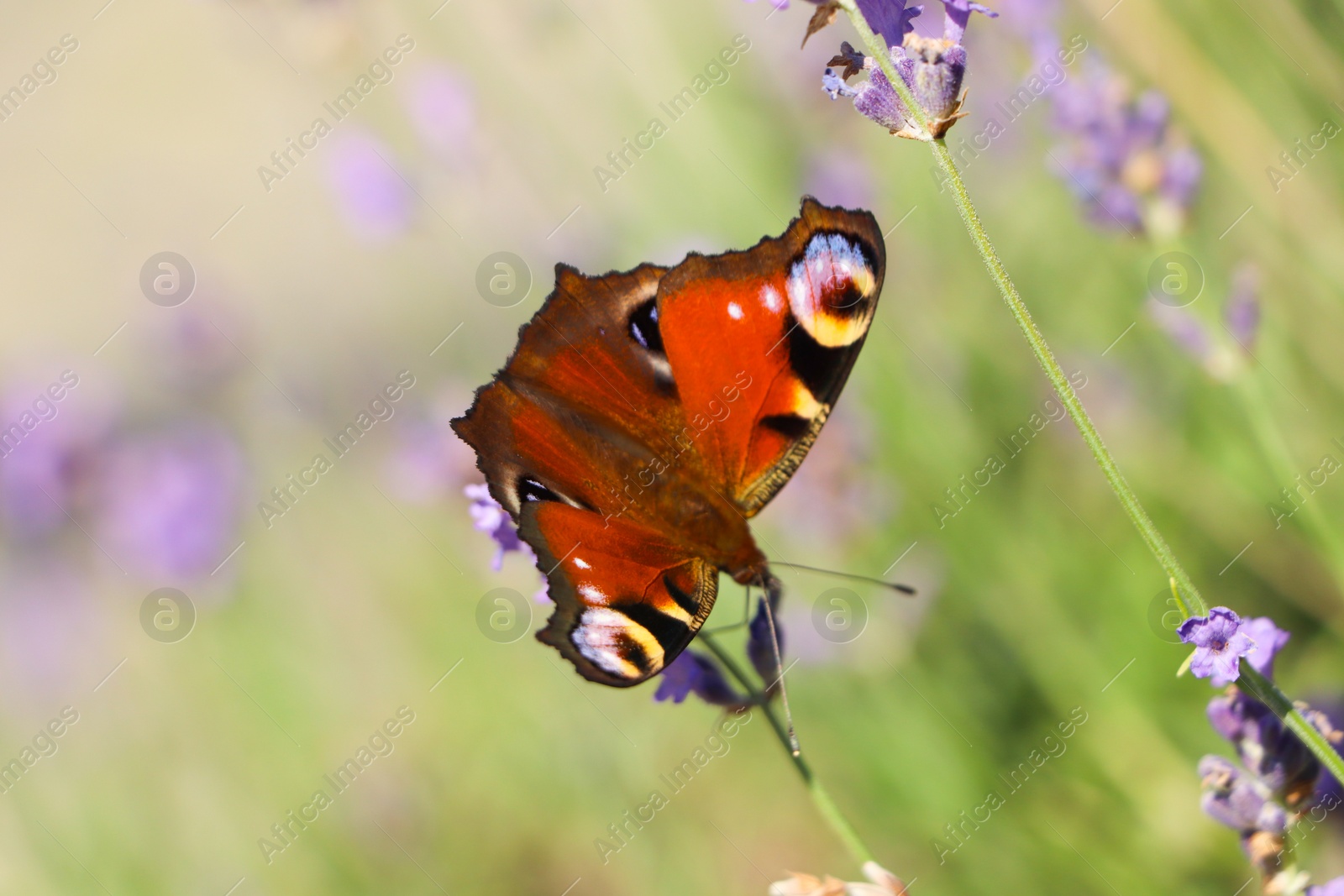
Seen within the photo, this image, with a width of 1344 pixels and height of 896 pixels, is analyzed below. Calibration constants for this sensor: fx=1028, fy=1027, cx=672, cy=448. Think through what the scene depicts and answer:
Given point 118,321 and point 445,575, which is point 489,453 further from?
point 118,321

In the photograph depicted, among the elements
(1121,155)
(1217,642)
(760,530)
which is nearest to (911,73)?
(1217,642)

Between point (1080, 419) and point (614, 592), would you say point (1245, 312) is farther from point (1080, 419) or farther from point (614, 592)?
point (614, 592)

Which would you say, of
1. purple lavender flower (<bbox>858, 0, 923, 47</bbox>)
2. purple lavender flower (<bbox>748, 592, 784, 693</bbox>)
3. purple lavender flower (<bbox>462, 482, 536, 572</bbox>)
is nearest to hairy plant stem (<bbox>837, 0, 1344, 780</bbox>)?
purple lavender flower (<bbox>858, 0, 923, 47</bbox>)

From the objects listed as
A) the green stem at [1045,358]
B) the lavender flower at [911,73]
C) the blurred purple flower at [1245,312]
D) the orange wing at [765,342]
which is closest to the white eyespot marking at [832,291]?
the orange wing at [765,342]

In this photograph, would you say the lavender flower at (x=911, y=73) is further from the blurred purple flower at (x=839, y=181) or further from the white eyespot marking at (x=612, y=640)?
the blurred purple flower at (x=839, y=181)

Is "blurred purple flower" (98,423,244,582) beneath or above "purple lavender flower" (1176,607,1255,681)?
above

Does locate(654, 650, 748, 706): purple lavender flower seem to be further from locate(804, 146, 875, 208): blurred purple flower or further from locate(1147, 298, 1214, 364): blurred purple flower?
locate(804, 146, 875, 208): blurred purple flower

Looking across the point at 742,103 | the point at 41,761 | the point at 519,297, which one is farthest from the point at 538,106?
the point at 41,761
